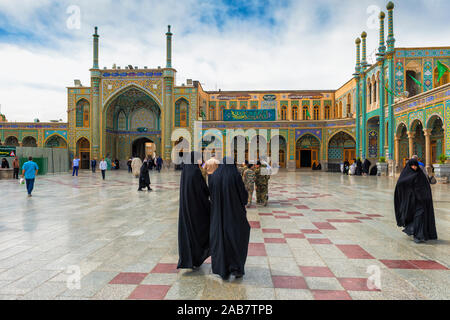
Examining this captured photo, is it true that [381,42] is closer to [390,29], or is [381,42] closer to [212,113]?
[390,29]

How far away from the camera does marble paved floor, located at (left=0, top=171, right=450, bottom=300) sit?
2699 mm

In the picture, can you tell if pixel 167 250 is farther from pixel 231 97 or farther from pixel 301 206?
pixel 231 97

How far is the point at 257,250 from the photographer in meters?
3.89

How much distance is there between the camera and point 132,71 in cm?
2644

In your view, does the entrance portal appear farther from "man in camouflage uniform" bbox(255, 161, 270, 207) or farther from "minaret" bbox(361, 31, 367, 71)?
"man in camouflage uniform" bbox(255, 161, 270, 207)

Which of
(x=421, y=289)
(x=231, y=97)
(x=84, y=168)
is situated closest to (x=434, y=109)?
(x=421, y=289)

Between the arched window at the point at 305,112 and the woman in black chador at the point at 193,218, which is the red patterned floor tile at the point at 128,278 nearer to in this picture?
the woman in black chador at the point at 193,218

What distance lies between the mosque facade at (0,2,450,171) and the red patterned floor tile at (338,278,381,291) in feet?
55.4

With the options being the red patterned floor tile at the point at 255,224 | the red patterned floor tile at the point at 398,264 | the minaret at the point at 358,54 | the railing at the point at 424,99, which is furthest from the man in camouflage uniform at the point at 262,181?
the minaret at the point at 358,54

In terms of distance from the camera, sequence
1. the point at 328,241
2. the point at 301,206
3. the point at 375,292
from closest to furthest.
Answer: the point at 375,292 < the point at 328,241 < the point at 301,206

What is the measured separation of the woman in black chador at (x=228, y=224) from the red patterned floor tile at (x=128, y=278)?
27.3 inches

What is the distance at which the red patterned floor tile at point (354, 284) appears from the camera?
8.96ft

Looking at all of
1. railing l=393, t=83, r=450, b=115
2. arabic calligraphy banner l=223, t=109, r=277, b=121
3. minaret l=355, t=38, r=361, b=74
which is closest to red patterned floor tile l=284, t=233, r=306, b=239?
railing l=393, t=83, r=450, b=115
